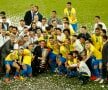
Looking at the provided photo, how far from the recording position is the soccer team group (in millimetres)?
19703

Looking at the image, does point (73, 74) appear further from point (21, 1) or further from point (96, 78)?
point (21, 1)

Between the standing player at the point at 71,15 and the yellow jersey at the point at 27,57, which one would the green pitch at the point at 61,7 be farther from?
the yellow jersey at the point at 27,57

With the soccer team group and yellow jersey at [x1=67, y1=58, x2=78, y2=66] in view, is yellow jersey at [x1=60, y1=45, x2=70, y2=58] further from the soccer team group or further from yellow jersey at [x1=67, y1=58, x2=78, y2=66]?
yellow jersey at [x1=67, y1=58, x2=78, y2=66]

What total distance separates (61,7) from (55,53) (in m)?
15.0

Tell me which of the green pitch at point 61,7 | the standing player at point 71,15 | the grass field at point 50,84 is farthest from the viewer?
the green pitch at point 61,7

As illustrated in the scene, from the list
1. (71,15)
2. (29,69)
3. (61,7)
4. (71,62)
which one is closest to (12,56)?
(29,69)

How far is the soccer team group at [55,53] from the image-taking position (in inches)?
776

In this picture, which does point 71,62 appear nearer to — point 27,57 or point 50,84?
point 50,84

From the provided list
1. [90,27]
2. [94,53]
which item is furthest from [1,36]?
[90,27]

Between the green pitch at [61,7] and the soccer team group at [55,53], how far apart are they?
10.5 meters

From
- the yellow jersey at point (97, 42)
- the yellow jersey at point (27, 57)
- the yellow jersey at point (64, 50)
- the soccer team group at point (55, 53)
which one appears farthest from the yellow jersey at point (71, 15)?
the yellow jersey at point (27, 57)

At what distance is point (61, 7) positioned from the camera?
35.8 metres

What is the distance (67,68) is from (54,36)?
198 cm

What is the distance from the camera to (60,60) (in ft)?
68.3
